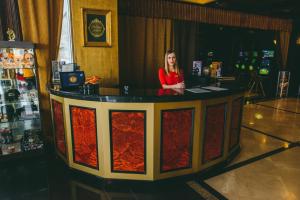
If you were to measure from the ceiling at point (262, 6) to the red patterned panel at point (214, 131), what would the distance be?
12.1 ft

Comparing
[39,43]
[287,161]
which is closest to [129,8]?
[39,43]

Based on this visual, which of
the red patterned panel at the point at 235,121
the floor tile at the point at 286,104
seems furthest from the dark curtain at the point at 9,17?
the floor tile at the point at 286,104

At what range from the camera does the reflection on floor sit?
8.67 ft

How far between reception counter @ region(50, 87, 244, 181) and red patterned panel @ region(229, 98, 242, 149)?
0.27m

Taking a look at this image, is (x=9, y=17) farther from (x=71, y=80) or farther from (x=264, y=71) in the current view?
(x=264, y=71)

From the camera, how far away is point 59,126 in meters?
3.21

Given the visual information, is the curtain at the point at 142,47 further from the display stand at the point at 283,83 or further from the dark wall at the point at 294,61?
the dark wall at the point at 294,61

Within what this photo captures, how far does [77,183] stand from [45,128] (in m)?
1.63

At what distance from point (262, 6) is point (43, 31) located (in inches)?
231

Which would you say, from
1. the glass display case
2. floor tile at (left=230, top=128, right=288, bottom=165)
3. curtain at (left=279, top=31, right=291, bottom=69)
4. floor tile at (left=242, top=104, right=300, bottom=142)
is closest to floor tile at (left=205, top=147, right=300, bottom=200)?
floor tile at (left=230, top=128, right=288, bottom=165)

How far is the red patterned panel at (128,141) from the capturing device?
2586 mm

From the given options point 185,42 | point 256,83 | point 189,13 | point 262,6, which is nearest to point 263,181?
point 185,42

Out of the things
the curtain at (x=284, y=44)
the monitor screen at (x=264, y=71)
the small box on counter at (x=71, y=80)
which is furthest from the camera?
the monitor screen at (x=264, y=71)

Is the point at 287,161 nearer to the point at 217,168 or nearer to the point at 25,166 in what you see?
the point at 217,168
